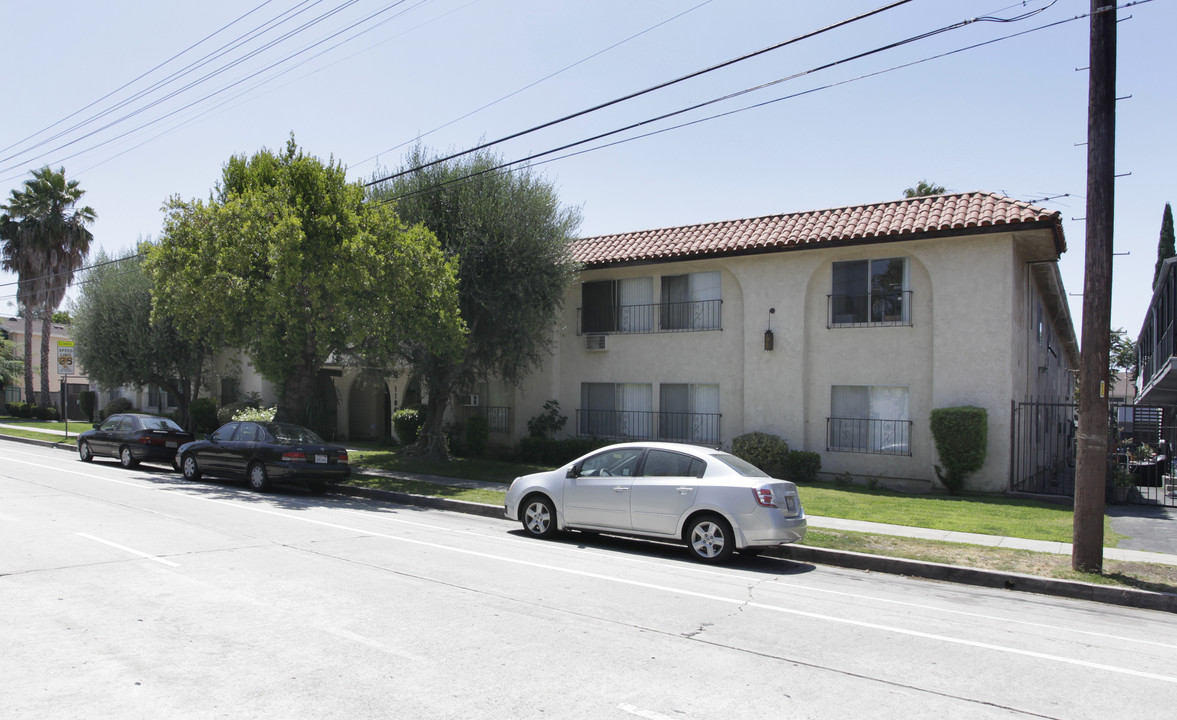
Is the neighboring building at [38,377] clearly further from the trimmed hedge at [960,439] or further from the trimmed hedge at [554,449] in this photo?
the trimmed hedge at [960,439]

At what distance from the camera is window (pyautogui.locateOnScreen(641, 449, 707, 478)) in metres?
10.1

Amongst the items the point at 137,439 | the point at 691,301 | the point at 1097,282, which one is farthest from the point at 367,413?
the point at 1097,282

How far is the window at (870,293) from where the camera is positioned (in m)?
17.9

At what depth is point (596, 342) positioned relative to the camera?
22.7m

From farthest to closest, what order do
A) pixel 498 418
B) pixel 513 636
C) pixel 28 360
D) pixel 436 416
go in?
pixel 28 360 → pixel 498 418 → pixel 436 416 → pixel 513 636

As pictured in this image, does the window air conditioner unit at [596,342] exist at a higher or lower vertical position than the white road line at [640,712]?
A: higher

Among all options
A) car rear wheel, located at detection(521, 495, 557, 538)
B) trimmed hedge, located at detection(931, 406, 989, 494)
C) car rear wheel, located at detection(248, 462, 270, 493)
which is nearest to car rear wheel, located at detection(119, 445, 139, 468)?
car rear wheel, located at detection(248, 462, 270, 493)

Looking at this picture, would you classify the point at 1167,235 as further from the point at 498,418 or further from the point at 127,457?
the point at 127,457

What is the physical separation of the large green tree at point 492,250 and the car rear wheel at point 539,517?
308 inches

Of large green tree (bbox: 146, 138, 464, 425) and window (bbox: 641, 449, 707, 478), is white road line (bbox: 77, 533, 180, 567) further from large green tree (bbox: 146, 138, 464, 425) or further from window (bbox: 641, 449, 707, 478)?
large green tree (bbox: 146, 138, 464, 425)

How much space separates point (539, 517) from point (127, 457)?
14.8 metres

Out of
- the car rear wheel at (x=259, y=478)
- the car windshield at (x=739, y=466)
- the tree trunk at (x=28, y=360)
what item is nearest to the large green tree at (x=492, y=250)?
the car rear wheel at (x=259, y=478)

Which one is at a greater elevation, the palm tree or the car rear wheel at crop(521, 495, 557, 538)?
the palm tree

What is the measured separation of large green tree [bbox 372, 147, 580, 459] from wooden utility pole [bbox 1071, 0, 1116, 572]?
40.7ft
